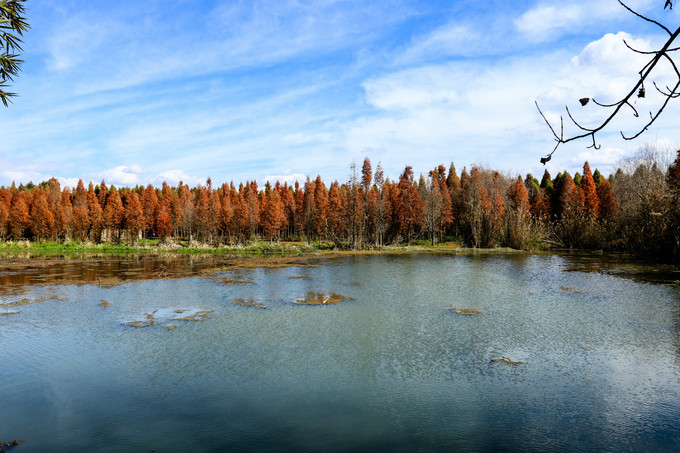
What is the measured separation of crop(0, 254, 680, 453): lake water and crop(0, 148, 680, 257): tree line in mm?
30124

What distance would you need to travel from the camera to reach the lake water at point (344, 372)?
7.11 m

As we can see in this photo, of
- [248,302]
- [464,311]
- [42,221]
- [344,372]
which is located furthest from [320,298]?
[42,221]

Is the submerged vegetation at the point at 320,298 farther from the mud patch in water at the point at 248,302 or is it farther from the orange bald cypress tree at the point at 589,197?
the orange bald cypress tree at the point at 589,197

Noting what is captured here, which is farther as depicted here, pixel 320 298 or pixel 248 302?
Result: pixel 320 298

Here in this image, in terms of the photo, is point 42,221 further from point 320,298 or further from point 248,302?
point 320,298

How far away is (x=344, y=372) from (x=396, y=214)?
51.1m

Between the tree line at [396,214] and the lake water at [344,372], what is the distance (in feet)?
98.8

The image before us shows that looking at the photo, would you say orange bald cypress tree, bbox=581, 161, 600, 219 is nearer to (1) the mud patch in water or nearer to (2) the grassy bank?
(2) the grassy bank

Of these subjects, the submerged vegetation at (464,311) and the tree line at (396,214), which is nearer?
the submerged vegetation at (464,311)

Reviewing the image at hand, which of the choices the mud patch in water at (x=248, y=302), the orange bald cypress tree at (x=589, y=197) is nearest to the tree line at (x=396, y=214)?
the orange bald cypress tree at (x=589, y=197)

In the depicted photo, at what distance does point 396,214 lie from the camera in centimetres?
6006

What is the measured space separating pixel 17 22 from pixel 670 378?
16594 millimetres

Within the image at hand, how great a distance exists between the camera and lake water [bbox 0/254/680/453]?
711cm

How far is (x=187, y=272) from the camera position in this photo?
29422mm
